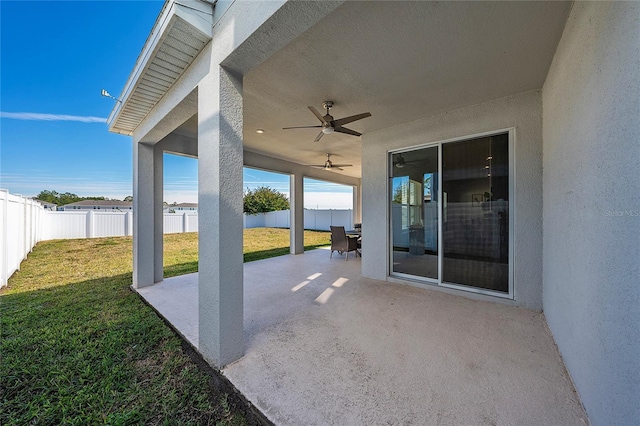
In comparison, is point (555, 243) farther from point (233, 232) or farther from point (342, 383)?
point (233, 232)

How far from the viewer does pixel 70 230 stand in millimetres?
9281

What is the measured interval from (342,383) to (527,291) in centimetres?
288

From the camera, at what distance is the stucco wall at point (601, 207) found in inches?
39.3

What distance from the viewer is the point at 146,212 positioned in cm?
391

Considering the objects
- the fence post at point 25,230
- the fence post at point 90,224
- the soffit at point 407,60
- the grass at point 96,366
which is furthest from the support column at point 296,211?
the fence post at point 90,224

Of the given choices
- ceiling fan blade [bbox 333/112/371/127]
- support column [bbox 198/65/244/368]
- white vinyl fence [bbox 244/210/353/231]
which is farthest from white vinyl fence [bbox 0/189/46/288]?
white vinyl fence [bbox 244/210/353/231]

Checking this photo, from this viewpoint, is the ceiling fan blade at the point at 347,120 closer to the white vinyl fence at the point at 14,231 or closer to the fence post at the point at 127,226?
the white vinyl fence at the point at 14,231

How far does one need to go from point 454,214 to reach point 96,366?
4629 millimetres

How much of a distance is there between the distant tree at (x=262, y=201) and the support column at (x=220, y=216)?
18.7 m

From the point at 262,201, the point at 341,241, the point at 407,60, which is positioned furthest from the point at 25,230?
the point at 262,201

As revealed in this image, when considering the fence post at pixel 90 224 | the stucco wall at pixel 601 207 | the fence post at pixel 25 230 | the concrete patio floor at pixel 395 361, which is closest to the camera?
the stucco wall at pixel 601 207

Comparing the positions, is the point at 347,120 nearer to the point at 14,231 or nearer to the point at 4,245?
the point at 4,245

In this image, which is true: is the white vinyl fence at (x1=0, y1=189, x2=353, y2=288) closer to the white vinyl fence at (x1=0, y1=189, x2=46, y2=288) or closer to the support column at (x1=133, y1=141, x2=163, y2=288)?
the white vinyl fence at (x1=0, y1=189, x2=46, y2=288)

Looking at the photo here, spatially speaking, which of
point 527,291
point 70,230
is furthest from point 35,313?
point 70,230
